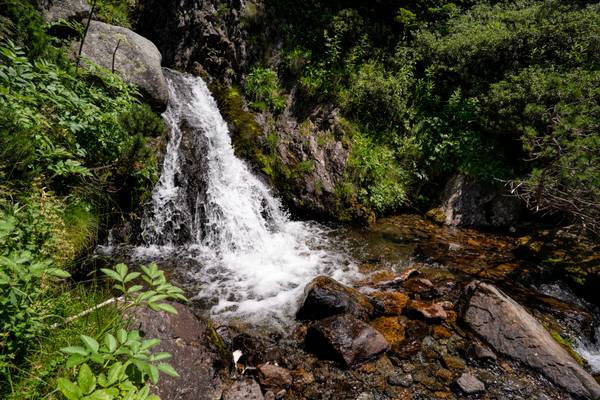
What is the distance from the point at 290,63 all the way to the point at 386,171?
4.56m

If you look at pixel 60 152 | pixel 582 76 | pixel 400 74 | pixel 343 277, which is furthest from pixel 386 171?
pixel 60 152

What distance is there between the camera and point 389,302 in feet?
17.6

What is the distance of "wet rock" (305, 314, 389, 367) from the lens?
416cm

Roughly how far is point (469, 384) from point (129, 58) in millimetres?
8520

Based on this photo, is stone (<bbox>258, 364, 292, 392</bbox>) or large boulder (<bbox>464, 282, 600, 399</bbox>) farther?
large boulder (<bbox>464, 282, 600, 399</bbox>)

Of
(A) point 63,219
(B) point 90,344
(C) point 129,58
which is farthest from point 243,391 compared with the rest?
(C) point 129,58

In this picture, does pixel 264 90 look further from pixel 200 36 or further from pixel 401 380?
pixel 401 380

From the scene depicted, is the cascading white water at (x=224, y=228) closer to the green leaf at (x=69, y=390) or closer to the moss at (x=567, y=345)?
the moss at (x=567, y=345)

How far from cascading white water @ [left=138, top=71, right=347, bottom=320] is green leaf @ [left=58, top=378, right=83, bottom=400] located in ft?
12.5

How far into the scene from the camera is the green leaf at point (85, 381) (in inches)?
51.5

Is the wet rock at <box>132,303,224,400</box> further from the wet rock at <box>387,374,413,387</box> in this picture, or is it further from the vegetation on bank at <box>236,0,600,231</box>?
the vegetation on bank at <box>236,0,600,231</box>

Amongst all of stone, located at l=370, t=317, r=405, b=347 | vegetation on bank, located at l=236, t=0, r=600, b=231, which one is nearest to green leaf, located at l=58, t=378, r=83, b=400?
stone, located at l=370, t=317, r=405, b=347

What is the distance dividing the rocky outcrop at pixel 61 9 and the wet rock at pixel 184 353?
20.4ft

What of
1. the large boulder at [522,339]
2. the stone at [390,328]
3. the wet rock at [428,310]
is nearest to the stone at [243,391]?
the stone at [390,328]
